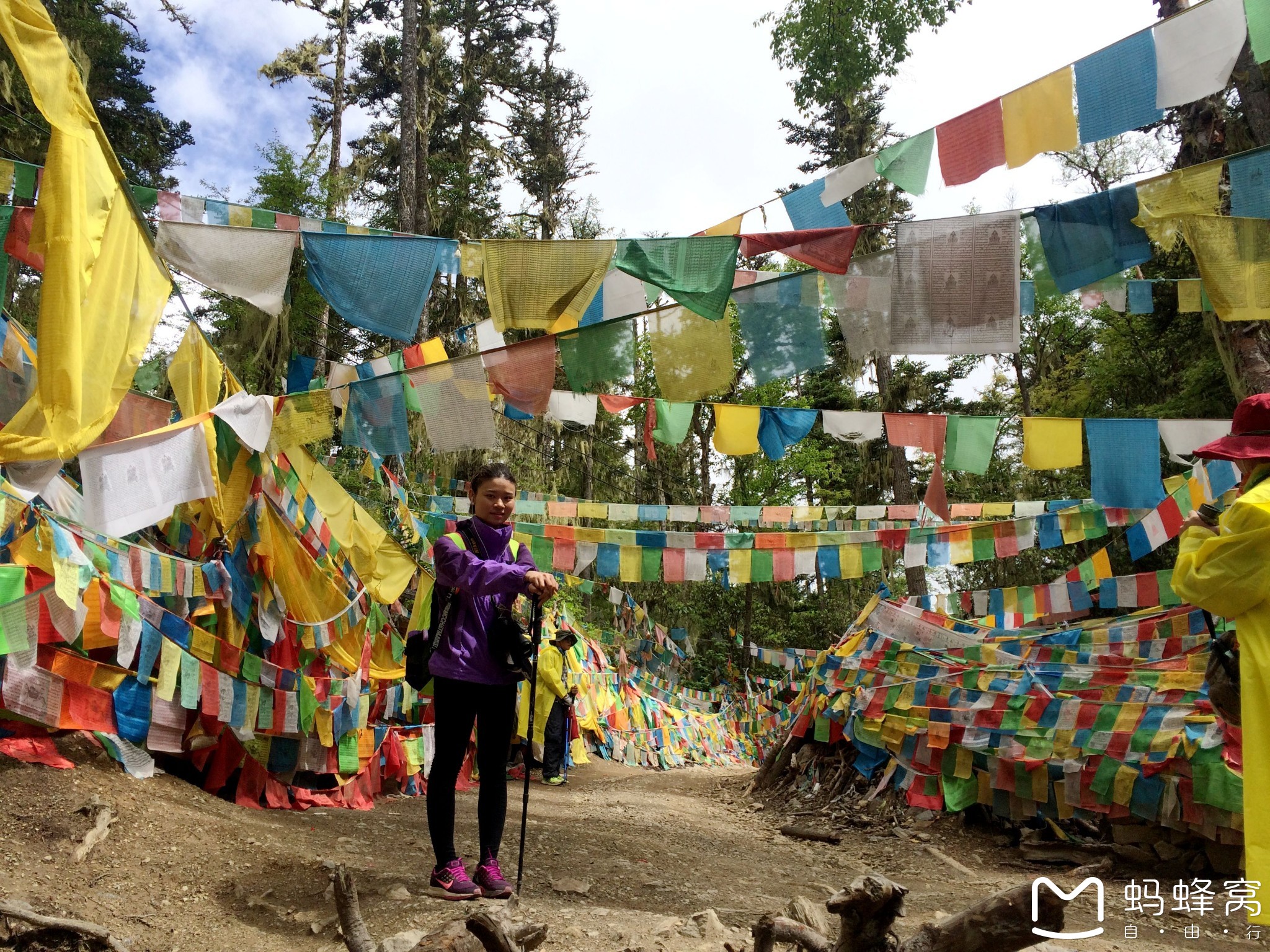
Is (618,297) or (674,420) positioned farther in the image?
(674,420)

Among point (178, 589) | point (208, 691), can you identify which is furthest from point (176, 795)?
point (178, 589)

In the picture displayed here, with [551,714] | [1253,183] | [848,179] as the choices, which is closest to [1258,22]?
[1253,183]

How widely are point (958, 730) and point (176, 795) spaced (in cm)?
564

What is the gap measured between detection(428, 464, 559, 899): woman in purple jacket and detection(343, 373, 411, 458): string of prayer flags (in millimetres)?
2457

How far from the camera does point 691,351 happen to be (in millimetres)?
5484

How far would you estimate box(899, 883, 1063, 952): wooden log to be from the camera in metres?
1.97

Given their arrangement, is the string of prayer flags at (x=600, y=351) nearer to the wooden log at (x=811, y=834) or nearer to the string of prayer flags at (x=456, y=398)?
the string of prayer flags at (x=456, y=398)

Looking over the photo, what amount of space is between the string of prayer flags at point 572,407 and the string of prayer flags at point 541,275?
3.12 m

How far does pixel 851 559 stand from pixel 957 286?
6495mm

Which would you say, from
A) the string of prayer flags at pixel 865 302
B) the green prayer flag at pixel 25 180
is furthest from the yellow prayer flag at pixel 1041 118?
the green prayer flag at pixel 25 180

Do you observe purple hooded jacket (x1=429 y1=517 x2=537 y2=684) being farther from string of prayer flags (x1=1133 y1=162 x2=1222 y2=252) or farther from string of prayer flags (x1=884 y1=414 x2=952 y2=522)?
string of prayer flags (x1=884 y1=414 x2=952 y2=522)

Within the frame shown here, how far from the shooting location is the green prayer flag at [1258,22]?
13.6 ft

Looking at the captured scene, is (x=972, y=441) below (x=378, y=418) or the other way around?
the other way around

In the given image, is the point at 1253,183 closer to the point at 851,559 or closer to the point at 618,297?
the point at 618,297
